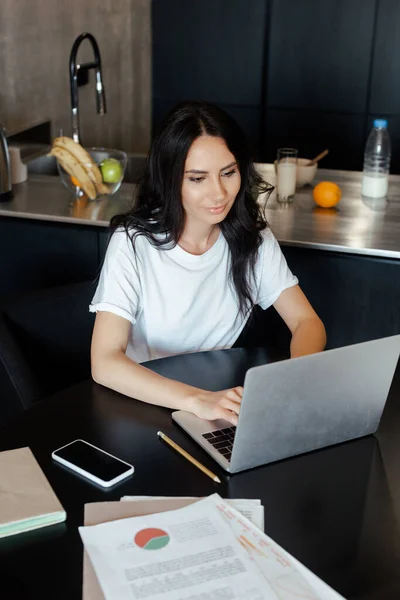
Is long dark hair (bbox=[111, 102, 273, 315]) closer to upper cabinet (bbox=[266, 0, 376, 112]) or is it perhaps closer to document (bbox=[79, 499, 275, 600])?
document (bbox=[79, 499, 275, 600])

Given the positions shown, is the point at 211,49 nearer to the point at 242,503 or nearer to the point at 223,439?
the point at 223,439

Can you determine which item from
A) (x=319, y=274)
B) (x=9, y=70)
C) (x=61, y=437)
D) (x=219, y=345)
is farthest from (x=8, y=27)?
(x=61, y=437)

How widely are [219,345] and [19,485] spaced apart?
0.84 metres

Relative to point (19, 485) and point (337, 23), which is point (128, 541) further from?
point (337, 23)

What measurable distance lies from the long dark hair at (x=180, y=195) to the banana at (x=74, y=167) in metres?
0.79

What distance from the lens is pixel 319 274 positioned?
7.97 feet

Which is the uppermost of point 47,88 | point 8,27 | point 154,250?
point 8,27

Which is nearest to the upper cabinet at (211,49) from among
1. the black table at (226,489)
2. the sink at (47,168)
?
the sink at (47,168)

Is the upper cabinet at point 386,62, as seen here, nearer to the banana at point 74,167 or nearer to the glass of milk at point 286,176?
the glass of milk at point 286,176

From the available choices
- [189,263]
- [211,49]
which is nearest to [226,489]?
[189,263]

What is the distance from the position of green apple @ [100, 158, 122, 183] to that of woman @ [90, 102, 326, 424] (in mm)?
851

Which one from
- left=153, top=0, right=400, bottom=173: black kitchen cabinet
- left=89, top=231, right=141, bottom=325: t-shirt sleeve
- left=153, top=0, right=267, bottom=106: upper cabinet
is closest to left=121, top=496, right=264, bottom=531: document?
left=89, top=231, right=141, bottom=325: t-shirt sleeve

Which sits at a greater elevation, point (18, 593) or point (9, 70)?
point (9, 70)

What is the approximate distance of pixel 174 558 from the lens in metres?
1.02
